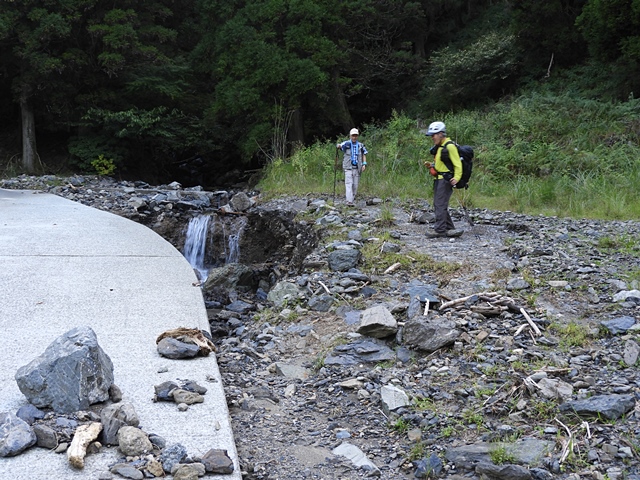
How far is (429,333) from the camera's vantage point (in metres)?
5.43

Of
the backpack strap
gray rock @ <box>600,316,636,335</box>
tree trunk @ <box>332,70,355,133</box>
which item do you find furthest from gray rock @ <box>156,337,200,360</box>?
tree trunk @ <box>332,70,355,133</box>

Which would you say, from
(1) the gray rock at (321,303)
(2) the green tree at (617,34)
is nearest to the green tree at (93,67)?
(2) the green tree at (617,34)

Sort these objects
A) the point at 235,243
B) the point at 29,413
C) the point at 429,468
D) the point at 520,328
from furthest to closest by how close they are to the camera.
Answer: the point at 235,243 < the point at 520,328 < the point at 429,468 < the point at 29,413

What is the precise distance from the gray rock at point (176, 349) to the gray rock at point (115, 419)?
42.4 inches

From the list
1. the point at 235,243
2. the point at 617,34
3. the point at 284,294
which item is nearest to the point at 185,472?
the point at 284,294

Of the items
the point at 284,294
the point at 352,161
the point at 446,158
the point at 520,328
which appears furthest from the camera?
the point at 352,161

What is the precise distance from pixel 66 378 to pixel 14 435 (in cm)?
47

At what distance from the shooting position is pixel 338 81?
20.3 meters

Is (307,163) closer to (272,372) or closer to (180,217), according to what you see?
(180,217)

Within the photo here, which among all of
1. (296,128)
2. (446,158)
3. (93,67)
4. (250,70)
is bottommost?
(446,158)

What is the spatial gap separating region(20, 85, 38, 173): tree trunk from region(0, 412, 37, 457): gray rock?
65.0 feet

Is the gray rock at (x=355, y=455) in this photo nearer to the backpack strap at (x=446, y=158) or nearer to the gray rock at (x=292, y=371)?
the gray rock at (x=292, y=371)

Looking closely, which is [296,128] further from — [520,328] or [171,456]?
[171,456]

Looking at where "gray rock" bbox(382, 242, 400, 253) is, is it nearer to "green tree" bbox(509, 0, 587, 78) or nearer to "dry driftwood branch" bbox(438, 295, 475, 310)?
"dry driftwood branch" bbox(438, 295, 475, 310)
